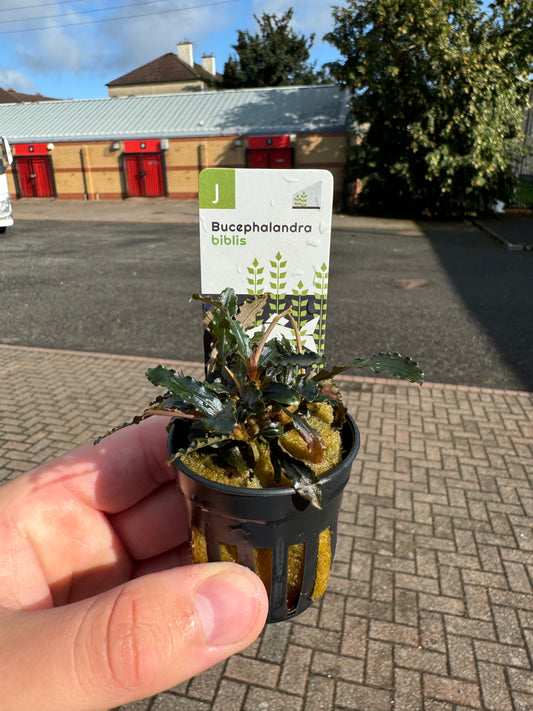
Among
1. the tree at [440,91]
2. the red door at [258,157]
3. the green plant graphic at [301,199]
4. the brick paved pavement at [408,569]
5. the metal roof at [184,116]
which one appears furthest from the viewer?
the metal roof at [184,116]

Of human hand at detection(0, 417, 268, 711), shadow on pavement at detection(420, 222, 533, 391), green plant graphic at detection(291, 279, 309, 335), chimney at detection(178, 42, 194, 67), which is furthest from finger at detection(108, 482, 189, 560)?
chimney at detection(178, 42, 194, 67)

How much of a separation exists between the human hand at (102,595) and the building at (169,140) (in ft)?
79.0

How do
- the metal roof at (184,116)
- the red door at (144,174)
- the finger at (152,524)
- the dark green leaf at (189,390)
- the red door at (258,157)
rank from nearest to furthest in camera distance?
1. the dark green leaf at (189,390)
2. the finger at (152,524)
3. the red door at (258,157)
4. the metal roof at (184,116)
5. the red door at (144,174)

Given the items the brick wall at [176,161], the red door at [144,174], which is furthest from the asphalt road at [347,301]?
the red door at [144,174]

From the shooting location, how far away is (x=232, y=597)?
46.6 inches

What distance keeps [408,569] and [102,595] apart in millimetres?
2435

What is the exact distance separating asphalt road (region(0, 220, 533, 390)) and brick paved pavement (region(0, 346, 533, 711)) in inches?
53.3

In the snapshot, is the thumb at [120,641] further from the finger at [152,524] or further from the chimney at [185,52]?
the chimney at [185,52]

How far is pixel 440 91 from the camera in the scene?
17438mm

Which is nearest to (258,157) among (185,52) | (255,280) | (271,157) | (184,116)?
(271,157)

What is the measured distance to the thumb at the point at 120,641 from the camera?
1.04 meters

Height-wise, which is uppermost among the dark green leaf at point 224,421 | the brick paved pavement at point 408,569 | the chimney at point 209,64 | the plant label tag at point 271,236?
the chimney at point 209,64

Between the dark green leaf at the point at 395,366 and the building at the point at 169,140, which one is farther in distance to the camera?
the building at the point at 169,140

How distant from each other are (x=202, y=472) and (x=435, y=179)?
2049 cm
